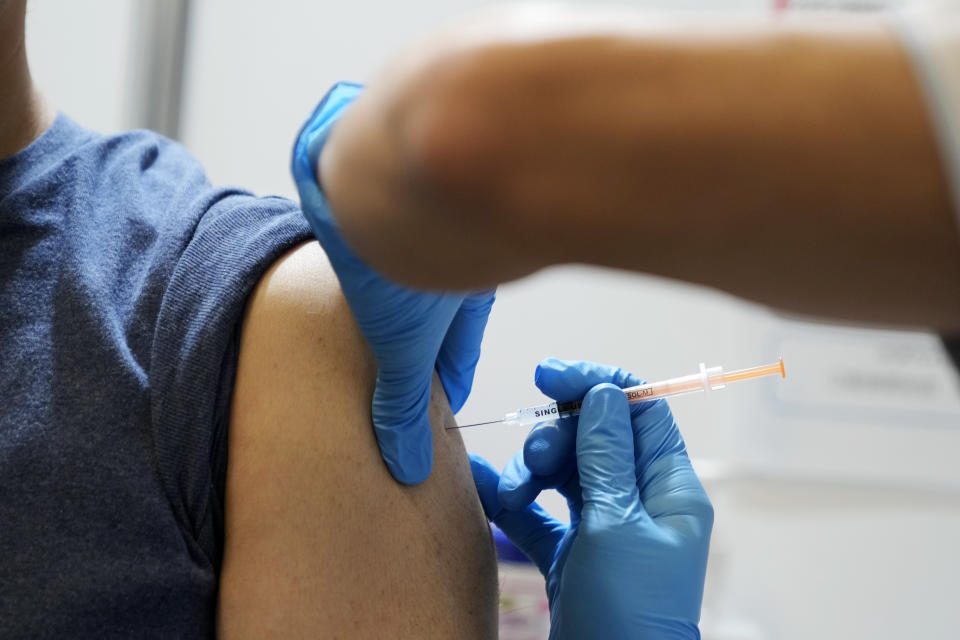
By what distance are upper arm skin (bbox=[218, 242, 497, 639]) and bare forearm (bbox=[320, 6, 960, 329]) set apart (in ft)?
1.56

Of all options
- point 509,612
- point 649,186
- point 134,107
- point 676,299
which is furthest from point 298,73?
point 649,186

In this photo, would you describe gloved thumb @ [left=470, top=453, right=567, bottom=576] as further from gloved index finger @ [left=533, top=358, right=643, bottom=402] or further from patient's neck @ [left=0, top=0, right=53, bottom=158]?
patient's neck @ [left=0, top=0, right=53, bottom=158]

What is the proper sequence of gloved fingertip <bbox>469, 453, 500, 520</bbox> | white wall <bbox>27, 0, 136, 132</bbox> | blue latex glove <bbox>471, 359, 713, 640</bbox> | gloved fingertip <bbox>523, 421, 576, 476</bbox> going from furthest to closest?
white wall <bbox>27, 0, 136, 132</bbox>, gloved fingertip <bbox>469, 453, 500, 520</bbox>, gloved fingertip <bbox>523, 421, 576, 476</bbox>, blue latex glove <bbox>471, 359, 713, 640</bbox>

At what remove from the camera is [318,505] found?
32.7 inches

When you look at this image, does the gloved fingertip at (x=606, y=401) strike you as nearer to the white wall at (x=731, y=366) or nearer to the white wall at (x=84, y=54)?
the white wall at (x=731, y=366)

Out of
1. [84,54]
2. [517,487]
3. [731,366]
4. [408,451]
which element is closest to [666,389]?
[517,487]

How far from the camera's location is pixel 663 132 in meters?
0.39

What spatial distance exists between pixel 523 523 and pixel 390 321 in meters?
0.50

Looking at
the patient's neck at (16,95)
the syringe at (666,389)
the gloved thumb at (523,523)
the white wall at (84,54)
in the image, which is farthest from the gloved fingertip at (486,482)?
the white wall at (84,54)

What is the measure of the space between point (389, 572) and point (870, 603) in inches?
68.1

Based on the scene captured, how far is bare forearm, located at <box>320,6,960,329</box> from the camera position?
377mm

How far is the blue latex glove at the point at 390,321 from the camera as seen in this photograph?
679mm

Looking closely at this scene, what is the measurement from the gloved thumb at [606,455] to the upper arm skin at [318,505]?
18 centimetres

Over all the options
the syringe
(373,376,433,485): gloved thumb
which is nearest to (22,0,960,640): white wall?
Result: the syringe
